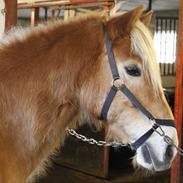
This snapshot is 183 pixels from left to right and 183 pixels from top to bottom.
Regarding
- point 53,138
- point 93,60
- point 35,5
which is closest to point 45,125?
point 53,138

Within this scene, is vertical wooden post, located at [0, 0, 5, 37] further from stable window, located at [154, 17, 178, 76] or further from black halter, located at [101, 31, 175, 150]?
stable window, located at [154, 17, 178, 76]

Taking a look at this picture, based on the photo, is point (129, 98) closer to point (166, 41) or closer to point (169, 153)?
point (169, 153)

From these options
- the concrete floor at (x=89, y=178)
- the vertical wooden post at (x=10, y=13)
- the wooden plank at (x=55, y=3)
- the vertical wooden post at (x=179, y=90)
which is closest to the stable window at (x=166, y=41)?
the concrete floor at (x=89, y=178)

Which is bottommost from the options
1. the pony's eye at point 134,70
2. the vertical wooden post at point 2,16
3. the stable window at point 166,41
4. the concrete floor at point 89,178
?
the concrete floor at point 89,178

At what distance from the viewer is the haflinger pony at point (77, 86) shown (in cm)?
145

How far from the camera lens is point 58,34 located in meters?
1.52

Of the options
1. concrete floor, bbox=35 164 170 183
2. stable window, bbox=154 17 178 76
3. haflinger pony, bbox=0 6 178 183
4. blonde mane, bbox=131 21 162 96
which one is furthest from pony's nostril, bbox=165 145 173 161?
stable window, bbox=154 17 178 76

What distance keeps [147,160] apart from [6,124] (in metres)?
0.58

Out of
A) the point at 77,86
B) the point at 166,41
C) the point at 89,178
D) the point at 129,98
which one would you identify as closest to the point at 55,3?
the point at 89,178

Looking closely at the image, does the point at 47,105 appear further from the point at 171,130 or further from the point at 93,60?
the point at 171,130

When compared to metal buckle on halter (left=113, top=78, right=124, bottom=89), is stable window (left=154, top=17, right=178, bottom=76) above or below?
below

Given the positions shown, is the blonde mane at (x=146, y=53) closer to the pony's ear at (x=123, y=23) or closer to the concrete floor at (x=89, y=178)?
the pony's ear at (x=123, y=23)

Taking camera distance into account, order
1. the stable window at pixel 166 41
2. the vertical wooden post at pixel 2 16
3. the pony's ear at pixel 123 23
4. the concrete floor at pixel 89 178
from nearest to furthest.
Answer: the pony's ear at pixel 123 23
the vertical wooden post at pixel 2 16
the concrete floor at pixel 89 178
the stable window at pixel 166 41

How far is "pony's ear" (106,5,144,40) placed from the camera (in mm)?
1427
